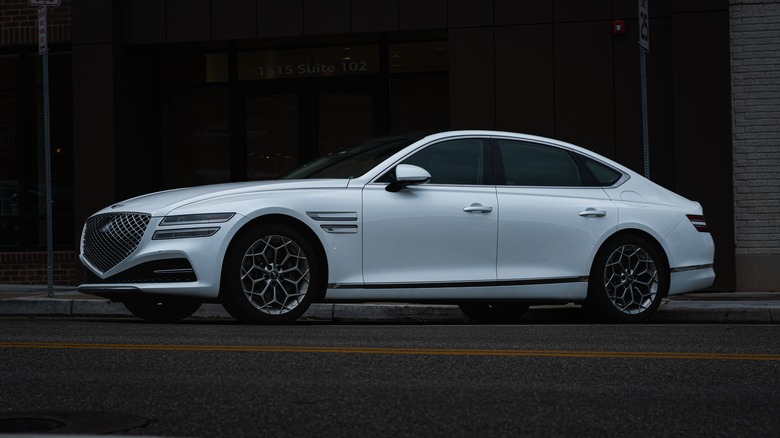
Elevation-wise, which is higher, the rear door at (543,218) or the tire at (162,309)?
the rear door at (543,218)

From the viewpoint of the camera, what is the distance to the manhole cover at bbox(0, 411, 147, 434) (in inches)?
181

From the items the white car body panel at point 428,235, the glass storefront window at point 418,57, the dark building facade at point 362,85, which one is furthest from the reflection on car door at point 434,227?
the glass storefront window at point 418,57

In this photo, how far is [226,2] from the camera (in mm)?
16016

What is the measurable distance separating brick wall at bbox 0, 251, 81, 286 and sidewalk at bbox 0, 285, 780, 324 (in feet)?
15.0

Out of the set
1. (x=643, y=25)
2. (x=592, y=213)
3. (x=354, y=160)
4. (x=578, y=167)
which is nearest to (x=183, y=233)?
(x=354, y=160)

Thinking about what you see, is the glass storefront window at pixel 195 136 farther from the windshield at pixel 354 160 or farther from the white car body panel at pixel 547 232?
the white car body panel at pixel 547 232

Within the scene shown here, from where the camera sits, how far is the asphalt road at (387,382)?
4750mm

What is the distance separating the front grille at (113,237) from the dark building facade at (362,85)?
22.9ft

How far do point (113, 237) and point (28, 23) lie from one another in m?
8.38

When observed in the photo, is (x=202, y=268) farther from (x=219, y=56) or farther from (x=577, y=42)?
(x=219, y=56)

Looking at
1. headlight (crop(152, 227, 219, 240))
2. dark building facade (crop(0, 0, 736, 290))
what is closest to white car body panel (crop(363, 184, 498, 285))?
headlight (crop(152, 227, 219, 240))

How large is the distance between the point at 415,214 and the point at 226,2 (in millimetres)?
7709

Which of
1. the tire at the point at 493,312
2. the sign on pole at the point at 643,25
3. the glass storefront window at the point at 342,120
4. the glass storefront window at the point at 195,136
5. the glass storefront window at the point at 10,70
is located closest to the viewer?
the tire at the point at 493,312

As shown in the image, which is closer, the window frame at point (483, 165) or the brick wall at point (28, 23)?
the window frame at point (483, 165)
